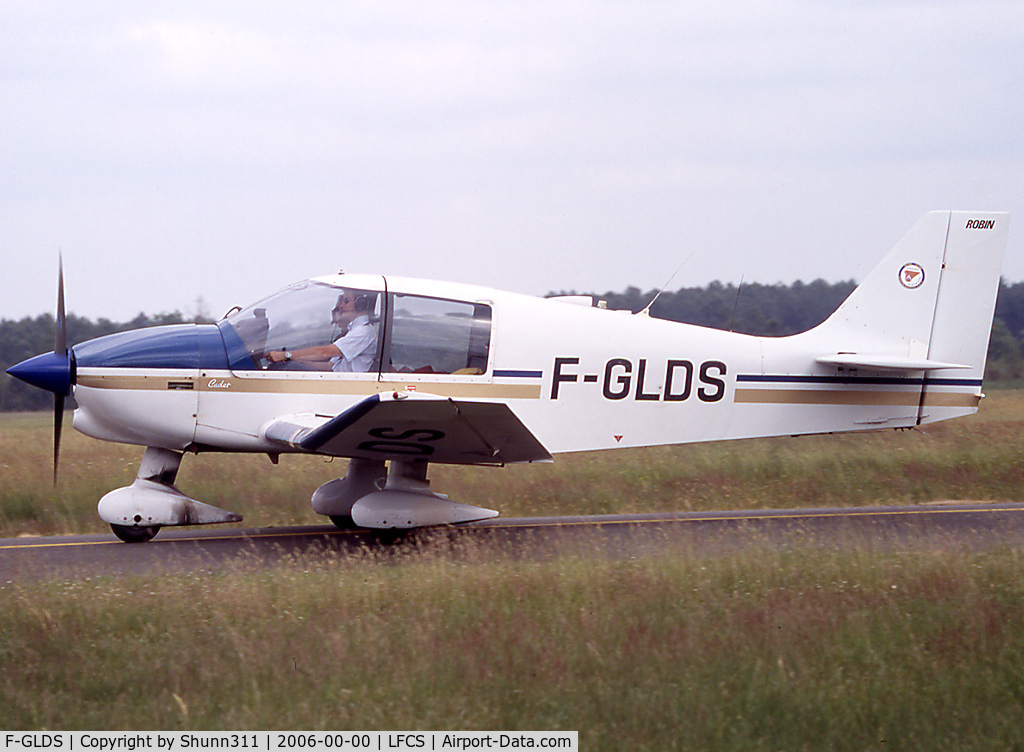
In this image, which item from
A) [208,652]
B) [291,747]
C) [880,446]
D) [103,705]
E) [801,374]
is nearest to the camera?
[291,747]

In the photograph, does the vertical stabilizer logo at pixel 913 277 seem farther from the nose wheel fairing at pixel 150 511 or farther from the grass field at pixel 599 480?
the nose wheel fairing at pixel 150 511

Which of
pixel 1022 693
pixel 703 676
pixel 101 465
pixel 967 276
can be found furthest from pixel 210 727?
pixel 101 465

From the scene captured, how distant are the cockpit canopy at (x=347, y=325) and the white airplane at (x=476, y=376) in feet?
0.04

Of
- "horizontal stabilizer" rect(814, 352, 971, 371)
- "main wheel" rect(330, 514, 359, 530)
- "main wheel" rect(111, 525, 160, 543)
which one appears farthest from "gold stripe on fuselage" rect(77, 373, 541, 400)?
"horizontal stabilizer" rect(814, 352, 971, 371)

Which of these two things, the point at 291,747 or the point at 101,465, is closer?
the point at 291,747

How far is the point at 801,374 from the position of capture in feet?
31.8

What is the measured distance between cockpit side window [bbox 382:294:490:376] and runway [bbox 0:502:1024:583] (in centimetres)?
150

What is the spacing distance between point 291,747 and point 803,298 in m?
25.5

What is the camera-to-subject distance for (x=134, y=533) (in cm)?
858

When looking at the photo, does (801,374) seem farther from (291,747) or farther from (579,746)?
(291,747)

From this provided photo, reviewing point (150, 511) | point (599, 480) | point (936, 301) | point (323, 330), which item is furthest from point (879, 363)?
point (150, 511)

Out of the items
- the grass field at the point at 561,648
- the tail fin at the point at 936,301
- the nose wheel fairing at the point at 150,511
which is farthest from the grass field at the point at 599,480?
the grass field at the point at 561,648

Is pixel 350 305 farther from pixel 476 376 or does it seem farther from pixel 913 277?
pixel 913 277

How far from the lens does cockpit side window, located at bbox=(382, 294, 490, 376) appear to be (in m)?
8.66
